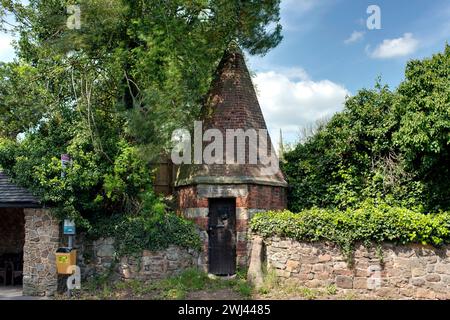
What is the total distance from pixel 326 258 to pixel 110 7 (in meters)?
9.62

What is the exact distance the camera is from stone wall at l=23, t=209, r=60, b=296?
10.4 meters

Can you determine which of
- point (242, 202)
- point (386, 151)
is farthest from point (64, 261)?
point (386, 151)

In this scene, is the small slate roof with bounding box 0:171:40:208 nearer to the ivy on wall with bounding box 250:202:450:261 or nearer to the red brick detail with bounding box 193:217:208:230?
the red brick detail with bounding box 193:217:208:230

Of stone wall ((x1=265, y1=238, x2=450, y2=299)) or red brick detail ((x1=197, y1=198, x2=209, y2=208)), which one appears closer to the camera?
stone wall ((x1=265, y1=238, x2=450, y2=299))

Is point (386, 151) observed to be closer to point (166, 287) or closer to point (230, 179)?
point (230, 179)

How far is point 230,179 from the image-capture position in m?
12.0

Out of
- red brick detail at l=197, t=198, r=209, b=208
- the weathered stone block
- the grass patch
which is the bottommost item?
the grass patch

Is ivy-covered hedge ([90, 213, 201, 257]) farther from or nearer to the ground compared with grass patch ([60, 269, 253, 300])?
farther from the ground

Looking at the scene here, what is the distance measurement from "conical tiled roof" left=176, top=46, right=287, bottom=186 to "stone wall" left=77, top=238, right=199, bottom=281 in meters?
2.30

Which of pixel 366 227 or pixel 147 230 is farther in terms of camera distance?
pixel 147 230

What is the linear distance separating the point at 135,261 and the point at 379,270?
6.42m

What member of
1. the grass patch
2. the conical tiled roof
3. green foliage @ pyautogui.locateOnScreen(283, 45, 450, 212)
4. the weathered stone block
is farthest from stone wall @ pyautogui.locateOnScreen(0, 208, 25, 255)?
the weathered stone block

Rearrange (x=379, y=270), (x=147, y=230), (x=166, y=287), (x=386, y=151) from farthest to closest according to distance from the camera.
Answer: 1. (x=386, y=151)
2. (x=147, y=230)
3. (x=166, y=287)
4. (x=379, y=270)

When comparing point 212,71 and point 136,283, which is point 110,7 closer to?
point 212,71
